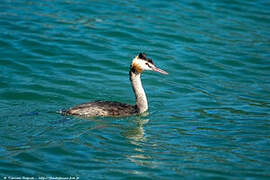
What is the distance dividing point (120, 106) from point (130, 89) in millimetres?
2260

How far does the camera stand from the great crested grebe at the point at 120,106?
9039 millimetres

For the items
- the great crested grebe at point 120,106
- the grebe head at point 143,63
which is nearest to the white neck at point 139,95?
the great crested grebe at point 120,106

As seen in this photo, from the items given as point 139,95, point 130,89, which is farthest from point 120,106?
point 130,89

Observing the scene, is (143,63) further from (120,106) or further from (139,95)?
(120,106)

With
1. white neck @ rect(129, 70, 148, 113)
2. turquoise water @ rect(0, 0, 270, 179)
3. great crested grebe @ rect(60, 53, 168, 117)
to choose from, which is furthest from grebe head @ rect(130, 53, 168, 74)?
turquoise water @ rect(0, 0, 270, 179)

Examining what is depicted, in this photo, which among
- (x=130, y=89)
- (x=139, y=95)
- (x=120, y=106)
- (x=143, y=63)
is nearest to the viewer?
(x=120, y=106)

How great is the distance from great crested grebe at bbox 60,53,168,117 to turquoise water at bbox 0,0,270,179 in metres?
0.19

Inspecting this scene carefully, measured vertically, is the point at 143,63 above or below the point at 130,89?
above

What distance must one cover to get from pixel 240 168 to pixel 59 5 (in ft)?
40.2

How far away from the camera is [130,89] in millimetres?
11555

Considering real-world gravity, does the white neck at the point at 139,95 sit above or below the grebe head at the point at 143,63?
below

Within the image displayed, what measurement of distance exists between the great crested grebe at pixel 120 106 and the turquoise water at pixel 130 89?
7.6 inches

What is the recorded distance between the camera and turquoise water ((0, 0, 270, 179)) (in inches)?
282

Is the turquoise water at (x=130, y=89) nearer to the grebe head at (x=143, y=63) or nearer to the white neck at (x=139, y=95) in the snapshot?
the white neck at (x=139, y=95)
